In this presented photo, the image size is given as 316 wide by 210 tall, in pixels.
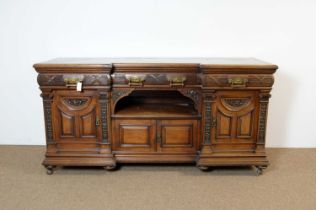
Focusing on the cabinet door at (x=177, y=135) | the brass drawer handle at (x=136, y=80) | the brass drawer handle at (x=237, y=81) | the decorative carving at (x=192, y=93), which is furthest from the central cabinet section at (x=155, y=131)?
the brass drawer handle at (x=237, y=81)

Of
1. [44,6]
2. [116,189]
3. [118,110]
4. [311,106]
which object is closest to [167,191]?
[116,189]

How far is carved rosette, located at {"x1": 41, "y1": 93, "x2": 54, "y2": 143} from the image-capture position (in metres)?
2.25

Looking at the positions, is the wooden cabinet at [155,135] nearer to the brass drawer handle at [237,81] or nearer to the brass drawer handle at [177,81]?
the brass drawer handle at [177,81]

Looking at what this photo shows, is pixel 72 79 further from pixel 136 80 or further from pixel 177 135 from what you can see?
pixel 177 135

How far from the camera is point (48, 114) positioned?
2281 millimetres

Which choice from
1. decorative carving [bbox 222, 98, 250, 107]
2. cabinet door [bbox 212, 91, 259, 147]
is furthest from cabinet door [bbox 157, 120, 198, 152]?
decorative carving [bbox 222, 98, 250, 107]

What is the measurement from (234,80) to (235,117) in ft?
0.92

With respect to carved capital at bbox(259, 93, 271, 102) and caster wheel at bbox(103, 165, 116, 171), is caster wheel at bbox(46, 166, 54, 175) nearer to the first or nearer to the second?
caster wheel at bbox(103, 165, 116, 171)

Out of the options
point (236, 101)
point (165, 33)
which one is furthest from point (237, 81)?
point (165, 33)

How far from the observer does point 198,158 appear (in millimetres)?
2328

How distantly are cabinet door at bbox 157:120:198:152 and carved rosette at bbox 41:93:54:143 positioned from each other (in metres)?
0.80

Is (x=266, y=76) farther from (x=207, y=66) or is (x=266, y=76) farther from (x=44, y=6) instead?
(x=44, y=6)

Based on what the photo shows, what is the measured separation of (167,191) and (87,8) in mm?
1625

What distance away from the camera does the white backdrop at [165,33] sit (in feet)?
8.57
